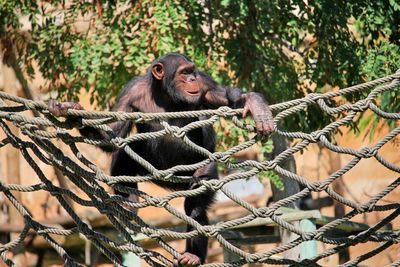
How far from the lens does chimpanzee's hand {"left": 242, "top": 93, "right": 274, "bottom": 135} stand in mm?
4719

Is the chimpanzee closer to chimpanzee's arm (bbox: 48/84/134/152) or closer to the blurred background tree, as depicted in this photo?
chimpanzee's arm (bbox: 48/84/134/152)

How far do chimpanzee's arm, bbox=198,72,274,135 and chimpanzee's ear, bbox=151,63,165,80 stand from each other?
0.84 feet

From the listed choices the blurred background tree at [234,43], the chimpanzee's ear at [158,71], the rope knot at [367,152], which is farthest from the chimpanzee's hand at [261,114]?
the blurred background tree at [234,43]

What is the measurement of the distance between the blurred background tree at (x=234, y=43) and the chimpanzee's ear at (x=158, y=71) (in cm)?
92

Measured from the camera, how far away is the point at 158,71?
20.2 feet

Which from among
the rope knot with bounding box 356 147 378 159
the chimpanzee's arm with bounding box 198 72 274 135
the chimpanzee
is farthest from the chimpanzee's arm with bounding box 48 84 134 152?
the rope knot with bounding box 356 147 378 159

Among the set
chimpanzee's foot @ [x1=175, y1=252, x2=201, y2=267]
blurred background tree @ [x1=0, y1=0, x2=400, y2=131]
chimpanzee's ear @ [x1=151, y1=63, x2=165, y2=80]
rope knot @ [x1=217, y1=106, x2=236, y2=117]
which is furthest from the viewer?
blurred background tree @ [x1=0, y1=0, x2=400, y2=131]

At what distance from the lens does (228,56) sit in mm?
7469

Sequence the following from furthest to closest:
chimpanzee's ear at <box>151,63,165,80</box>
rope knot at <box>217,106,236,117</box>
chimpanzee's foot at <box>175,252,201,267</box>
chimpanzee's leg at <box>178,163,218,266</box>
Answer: chimpanzee's ear at <box>151,63,165,80</box> → chimpanzee's leg at <box>178,163,218,266</box> → chimpanzee's foot at <box>175,252,201,267</box> → rope knot at <box>217,106,236,117</box>

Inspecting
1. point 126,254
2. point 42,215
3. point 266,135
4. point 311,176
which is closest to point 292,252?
point 126,254

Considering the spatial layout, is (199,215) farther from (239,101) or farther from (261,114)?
(261,114)

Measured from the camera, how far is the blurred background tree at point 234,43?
708 centimetres

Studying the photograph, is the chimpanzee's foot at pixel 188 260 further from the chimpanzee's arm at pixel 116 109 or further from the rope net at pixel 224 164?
the chimpanzee's arm at pixel 116 109

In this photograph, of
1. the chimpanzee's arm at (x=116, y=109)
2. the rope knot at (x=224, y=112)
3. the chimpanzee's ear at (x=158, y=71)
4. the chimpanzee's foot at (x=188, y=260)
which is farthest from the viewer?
the chimpanzee's ear at (x=158, y=71)
